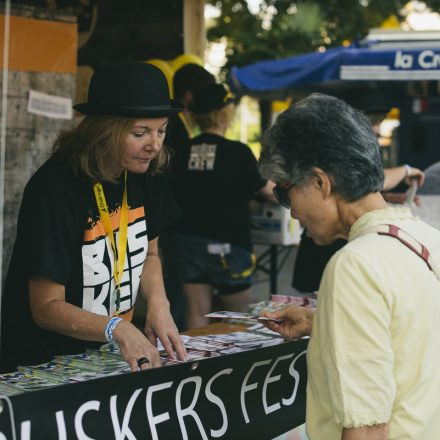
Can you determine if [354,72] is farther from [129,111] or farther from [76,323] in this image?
[76,323]

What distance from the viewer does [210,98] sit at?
4602 millimetres

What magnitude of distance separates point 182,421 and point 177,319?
2.98 metres

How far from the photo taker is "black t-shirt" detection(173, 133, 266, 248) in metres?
4.62

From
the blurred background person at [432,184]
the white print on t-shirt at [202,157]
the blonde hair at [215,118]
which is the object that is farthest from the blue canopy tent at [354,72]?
the white print on t-shirt at [202,157]

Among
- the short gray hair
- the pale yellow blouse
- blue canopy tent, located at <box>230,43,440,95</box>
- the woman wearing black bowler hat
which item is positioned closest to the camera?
the pale yellow blouse

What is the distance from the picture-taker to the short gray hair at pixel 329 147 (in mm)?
1699

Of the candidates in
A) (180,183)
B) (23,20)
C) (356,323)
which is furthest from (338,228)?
(23,20)

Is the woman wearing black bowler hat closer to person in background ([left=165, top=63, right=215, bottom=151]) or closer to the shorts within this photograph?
the shorts

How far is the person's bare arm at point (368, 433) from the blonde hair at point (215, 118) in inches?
126

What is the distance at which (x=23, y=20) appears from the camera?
4746mm

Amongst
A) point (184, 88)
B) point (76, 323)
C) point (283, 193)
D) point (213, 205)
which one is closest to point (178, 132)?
point (184, 88)

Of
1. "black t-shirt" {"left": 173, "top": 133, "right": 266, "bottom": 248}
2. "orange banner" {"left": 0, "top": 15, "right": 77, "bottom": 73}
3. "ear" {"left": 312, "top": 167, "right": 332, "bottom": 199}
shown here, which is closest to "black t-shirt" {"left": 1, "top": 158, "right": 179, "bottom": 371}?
"ear" {"left": 312, "top": 167, "right": 332, "bottom": 199}

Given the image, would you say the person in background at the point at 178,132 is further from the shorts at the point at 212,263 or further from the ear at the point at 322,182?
the ear at the point at 322,182

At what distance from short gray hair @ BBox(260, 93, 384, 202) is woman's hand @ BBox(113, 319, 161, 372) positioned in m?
0.70
